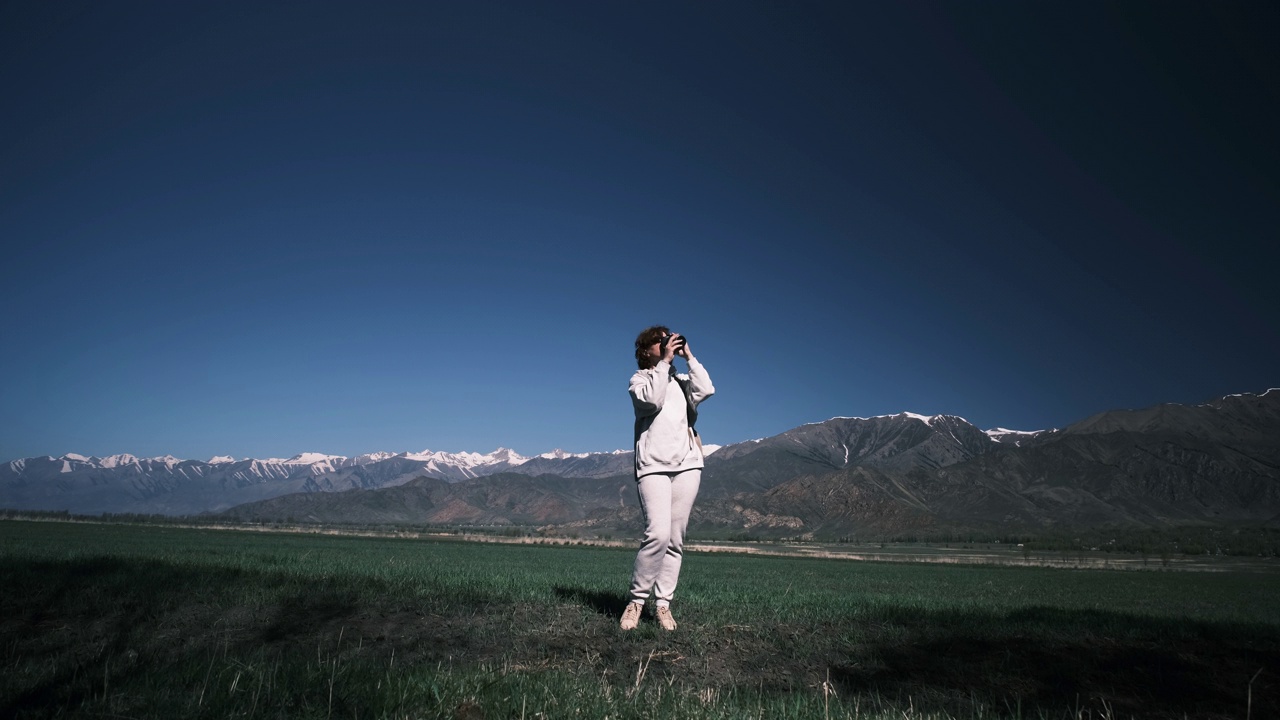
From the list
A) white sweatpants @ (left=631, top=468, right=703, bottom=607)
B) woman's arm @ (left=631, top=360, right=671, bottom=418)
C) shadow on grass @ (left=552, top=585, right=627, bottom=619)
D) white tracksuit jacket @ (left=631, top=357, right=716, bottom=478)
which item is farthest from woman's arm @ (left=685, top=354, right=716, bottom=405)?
shadow on grass @ (left=552, top=585, right=627, bottom=619)

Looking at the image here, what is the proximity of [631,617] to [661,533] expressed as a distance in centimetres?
81

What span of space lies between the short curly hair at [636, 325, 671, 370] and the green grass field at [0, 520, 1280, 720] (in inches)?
101

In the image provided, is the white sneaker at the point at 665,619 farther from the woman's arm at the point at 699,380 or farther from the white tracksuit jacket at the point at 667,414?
the woman's arm at the point at 699,380

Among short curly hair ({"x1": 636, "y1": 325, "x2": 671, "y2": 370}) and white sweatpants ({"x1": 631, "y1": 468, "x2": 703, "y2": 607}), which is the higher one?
short curly hair ({"x1": 636, "y1": 325, "x2": 671, "y2": 370})

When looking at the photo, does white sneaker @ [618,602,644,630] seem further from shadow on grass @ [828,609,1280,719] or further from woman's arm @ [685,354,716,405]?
woman's arm @ [685,354,716,405]

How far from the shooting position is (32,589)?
289 inches

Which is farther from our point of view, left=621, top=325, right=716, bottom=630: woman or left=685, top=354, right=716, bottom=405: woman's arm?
left=685, top=354, right=716, bottom=405: woman's arm

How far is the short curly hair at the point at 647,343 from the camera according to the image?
22.1ft

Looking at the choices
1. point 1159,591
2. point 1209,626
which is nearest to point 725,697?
point 1209,626

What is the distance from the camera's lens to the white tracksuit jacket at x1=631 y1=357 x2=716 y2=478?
622cm

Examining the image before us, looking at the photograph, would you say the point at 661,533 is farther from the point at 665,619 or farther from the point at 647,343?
the point at 647,343

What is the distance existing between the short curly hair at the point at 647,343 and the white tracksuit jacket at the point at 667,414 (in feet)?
0.36

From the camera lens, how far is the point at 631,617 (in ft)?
19.7

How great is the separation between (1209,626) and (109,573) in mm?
13509
